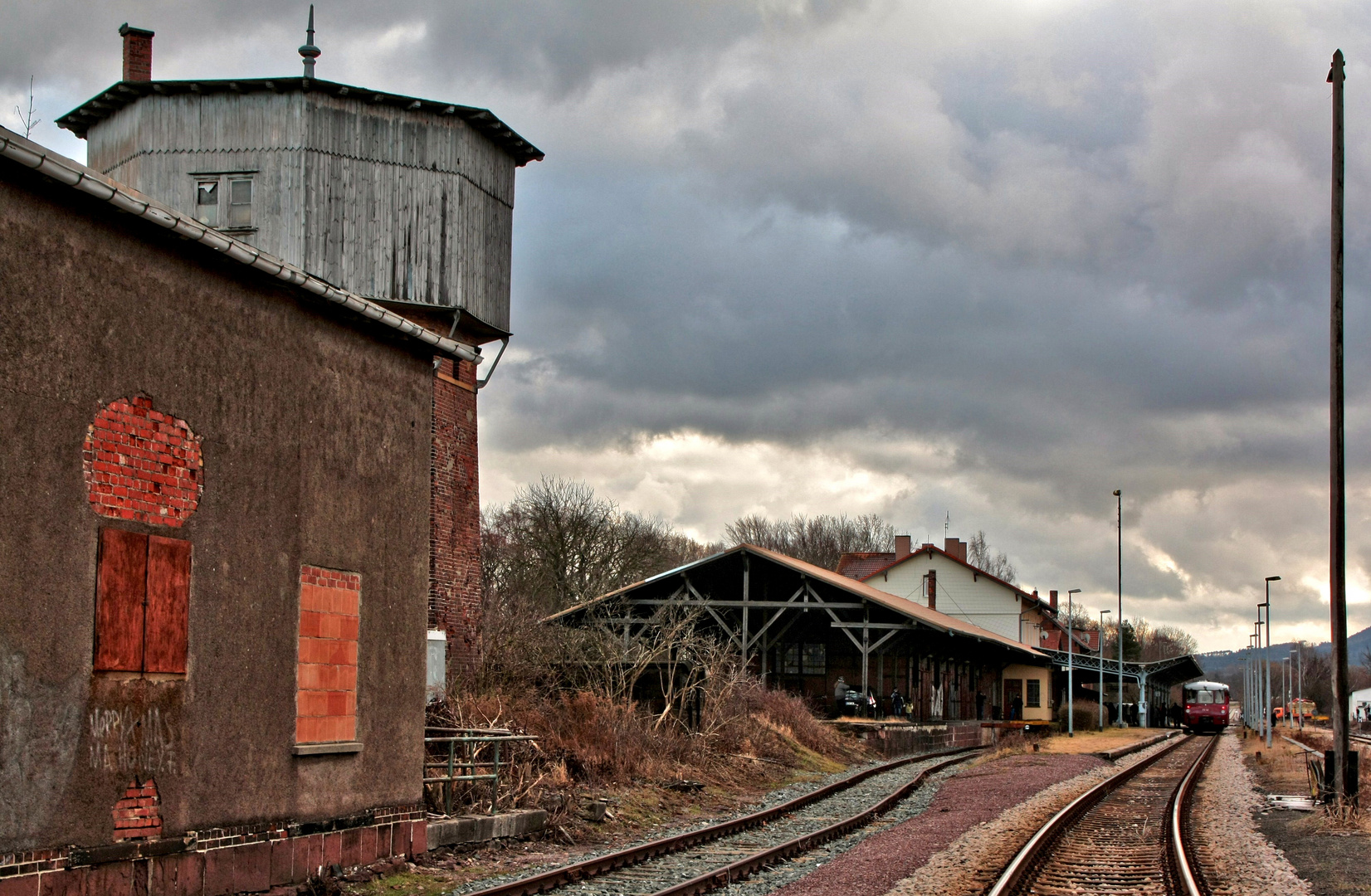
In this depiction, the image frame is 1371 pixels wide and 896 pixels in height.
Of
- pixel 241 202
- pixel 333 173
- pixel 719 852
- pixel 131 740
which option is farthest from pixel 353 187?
pixel 131 740

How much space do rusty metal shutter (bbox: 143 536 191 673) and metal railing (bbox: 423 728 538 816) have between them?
3.63 metres

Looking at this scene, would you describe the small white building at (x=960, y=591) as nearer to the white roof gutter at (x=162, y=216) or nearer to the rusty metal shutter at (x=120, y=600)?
the white roof gutter at (x=162, y=216)

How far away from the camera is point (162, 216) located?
8805mm

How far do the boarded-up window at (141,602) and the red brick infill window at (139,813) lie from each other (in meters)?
0.78

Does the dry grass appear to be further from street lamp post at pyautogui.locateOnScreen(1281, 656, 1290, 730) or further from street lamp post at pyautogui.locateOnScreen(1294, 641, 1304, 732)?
street lamp post at pyautogui.locateOnScreen(1281, 656, 1290, 730)

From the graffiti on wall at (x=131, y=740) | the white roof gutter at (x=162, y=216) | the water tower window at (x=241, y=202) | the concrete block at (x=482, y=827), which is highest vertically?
the water tower window at (x=241, y=202)

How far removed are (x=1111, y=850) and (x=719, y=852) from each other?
4.27 m

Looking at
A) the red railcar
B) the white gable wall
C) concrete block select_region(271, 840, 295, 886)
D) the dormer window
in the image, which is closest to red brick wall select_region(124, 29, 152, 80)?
the dormer window

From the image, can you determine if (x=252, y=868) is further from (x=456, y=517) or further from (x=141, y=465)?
(x=456, y=517)

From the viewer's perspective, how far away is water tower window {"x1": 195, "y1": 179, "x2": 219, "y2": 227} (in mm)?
21500

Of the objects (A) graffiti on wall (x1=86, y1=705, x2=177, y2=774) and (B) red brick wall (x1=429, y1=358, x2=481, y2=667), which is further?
(B) red brick wall (x1=429, y1=358, x2=481, y2=667)

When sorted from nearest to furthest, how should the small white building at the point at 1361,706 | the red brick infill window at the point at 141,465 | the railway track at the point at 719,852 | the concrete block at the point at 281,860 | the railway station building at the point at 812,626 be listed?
the red brick infill window at the point at 141,465 < the concrete block at the point at 281,860 < the railway track at the point at 719,852 < the railway station building at the point at 812,626 < the small white building at the point at 1361,706

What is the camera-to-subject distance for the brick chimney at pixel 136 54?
22359 mm

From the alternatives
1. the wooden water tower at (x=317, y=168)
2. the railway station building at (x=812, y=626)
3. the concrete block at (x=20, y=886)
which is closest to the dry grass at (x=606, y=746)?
the railway station building at (x=812, y=626)
